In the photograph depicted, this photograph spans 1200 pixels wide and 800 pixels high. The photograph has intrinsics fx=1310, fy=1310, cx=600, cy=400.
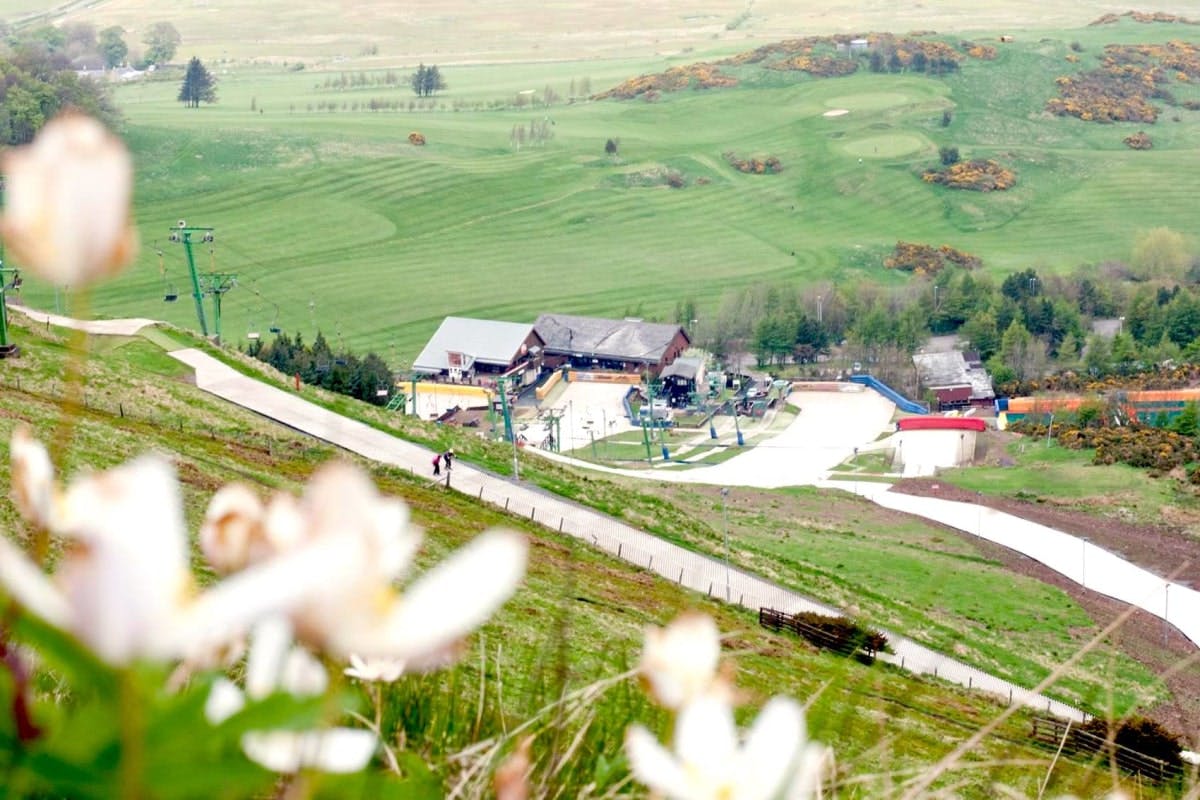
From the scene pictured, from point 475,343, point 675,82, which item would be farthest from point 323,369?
point 675,82

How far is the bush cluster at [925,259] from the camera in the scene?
85.8m

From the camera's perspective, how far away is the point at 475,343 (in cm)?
6706

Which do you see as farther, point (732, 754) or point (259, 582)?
point (732, 754)

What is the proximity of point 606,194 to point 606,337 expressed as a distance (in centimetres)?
3072

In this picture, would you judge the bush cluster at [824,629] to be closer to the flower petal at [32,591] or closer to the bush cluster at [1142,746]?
the bush cluster at [1142,746]

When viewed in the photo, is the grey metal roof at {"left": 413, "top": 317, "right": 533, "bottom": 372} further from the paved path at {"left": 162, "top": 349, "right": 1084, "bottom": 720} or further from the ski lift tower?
the paved path at {"left": 162, "top": 349, "right": 1084, "bottom": 720}

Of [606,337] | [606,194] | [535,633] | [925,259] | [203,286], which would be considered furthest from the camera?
[606,194]

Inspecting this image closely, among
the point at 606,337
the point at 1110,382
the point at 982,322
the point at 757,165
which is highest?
the point at 757,165

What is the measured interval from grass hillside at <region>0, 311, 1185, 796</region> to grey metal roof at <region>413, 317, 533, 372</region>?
31.9 m

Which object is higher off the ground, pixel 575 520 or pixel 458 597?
pixel 458 597

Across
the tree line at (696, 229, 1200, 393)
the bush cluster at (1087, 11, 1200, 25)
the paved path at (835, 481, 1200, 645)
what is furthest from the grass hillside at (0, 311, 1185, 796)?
the bush cluster at (1087, 11, 1200, 25)

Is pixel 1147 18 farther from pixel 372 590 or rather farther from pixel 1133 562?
pixel 372 590

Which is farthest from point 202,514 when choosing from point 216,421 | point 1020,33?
point 1020,33

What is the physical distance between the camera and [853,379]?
67.8 m
